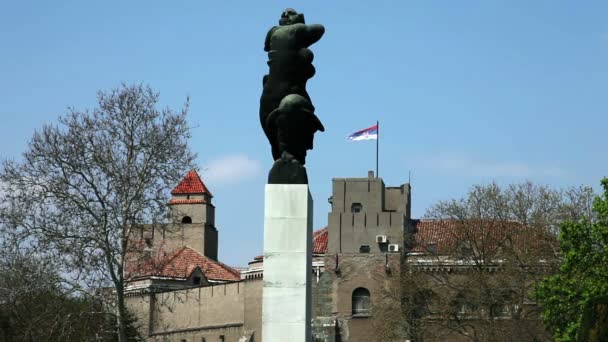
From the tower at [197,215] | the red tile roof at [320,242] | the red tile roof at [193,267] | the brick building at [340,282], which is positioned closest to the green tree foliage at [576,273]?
the brick building at [340,282]

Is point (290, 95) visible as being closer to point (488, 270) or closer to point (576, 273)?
point (576, 273)

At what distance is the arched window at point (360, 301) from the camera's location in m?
67.8

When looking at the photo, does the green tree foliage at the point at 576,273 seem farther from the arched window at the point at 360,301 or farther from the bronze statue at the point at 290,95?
the arched window at the point at 360,301

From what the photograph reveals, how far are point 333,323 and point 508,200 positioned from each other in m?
13.9

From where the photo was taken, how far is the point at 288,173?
17.9m

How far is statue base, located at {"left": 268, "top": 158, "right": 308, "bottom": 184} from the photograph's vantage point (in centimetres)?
1786

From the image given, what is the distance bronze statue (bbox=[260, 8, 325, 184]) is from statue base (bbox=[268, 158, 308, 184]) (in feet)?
0.07

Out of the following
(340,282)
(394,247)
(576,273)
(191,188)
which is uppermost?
(191,188)

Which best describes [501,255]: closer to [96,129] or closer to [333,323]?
[333,323]

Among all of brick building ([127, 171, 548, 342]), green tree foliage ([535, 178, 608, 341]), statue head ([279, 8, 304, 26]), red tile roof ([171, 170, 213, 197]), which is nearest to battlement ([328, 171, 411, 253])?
brick building ([127, 171, 548, 342])

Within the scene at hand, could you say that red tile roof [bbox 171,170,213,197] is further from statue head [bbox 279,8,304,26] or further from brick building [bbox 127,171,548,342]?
statue head [bbox 279,8,304,26]

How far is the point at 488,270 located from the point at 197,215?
4401 centimetres

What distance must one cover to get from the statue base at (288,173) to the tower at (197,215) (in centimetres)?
7661

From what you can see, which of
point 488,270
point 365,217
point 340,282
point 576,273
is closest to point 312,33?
point 576,273
